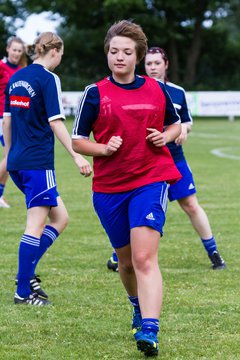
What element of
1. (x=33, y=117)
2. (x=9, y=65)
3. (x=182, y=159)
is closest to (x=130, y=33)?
(x=33, y=117)

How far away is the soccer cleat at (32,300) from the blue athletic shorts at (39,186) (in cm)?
68

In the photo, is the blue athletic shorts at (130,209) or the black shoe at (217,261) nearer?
the blue athletic shorts at (130,209)

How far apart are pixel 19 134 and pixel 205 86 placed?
44576mm

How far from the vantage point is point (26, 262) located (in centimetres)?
663

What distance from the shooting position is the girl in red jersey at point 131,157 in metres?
5.16

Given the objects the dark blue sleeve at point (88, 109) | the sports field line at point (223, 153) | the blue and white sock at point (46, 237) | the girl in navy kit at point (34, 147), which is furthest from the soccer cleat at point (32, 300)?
the sports field line at point (223, 153)

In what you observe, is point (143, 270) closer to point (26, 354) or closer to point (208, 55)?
point (26, 354)

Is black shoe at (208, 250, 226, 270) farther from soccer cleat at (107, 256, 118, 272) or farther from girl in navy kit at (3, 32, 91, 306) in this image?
girl in navy kit at (3, 32, 91, 306)

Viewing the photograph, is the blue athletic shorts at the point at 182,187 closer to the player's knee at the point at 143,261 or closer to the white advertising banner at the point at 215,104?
the player's knee at the point at 143,261

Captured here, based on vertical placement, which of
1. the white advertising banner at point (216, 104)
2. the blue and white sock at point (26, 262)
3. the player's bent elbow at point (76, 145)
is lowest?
the white advertising banner at point (216, 104)

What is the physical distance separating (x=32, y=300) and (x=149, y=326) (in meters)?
1.79

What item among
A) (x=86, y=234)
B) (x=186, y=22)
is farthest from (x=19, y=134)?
(x=186, y=22)

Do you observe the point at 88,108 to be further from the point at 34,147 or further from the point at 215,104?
the point at 215,104

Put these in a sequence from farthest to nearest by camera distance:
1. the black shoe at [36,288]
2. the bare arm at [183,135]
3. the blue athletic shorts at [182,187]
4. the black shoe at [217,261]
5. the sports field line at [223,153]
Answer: the sports field line at [223,153] → the black shoe at [217,261] → the blue athletic shorts at [182,187] → the bare arm at [183,135] → the black shoe at [36,288]
